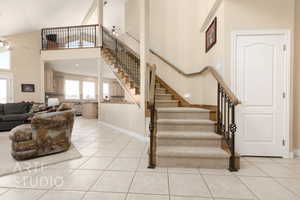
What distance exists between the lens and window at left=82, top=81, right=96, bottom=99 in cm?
972

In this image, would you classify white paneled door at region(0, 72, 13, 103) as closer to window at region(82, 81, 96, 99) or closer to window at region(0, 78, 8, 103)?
window at region(0, 78, 8, 103)

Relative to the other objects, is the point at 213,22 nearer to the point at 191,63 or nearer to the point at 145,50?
the point at 191,63

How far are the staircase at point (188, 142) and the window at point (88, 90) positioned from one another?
26.3 ft

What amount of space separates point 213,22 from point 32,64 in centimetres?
729

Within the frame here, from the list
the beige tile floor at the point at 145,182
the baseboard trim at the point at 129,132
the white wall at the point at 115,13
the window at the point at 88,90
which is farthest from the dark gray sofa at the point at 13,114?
the white wall at the point at 115,13

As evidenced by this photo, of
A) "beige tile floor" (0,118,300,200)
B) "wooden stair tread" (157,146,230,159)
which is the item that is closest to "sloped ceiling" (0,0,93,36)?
"beige tile floor" (0,118,300,200)

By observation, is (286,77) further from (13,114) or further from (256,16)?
(13,114)

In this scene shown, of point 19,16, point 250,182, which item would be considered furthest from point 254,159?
point 19,16

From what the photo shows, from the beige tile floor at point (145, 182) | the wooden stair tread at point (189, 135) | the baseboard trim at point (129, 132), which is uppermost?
the wooden stair tread at point (189, 135)

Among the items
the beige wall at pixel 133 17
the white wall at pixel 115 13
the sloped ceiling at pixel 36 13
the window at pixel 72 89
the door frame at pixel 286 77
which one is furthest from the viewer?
the window at pixel 72 89

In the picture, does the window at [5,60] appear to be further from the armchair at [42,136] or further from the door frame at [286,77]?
the door frame at [286,77]

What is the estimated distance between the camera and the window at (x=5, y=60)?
20.2 ft

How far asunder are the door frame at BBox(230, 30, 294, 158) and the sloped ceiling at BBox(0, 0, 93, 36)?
20.7 ft

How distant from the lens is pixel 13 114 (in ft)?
15.7
